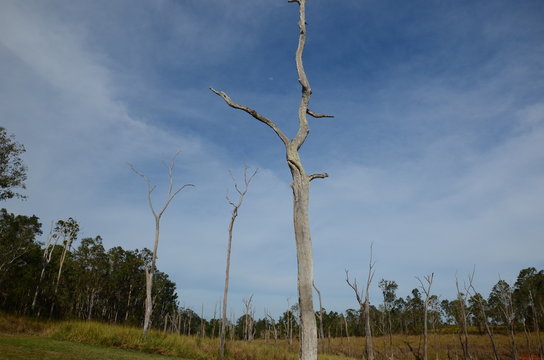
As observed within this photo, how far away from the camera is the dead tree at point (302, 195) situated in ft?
15.9

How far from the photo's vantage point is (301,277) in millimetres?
5129

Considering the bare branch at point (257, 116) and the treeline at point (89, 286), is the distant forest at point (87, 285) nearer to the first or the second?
the treeline at point (89, 286)

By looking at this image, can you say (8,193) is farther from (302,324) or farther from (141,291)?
(141,291)

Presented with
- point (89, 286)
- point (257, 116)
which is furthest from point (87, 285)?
point (257, 116)

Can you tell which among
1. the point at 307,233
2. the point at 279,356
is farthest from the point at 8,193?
the point at 307,233

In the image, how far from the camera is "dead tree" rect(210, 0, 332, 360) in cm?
485

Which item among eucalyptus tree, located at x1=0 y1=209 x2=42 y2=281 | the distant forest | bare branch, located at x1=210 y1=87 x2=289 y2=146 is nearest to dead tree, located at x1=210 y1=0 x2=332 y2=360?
bare branch, located at x1=210 y1=87 x2=289 y2=146

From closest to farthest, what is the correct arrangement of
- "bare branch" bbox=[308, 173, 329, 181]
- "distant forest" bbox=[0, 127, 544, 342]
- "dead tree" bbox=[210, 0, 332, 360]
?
"dead tree" bbox=[210, 0, 332, 360] < "bare branch" bbox=[308, 173, 329, 181] < "distant forest" bbox=[0, 127, 544, 342]

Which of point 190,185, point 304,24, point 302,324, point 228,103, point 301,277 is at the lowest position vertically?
point 302,324

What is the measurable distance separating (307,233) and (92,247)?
141ft

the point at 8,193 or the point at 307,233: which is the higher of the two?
the point at 8,193

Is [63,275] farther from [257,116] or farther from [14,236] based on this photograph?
[257,116]

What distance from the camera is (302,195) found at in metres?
5.59

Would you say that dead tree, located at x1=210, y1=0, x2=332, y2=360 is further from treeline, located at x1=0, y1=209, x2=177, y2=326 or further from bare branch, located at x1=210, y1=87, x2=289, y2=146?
treeline, located at x1=0, y1=209, x2=177, y2=326
